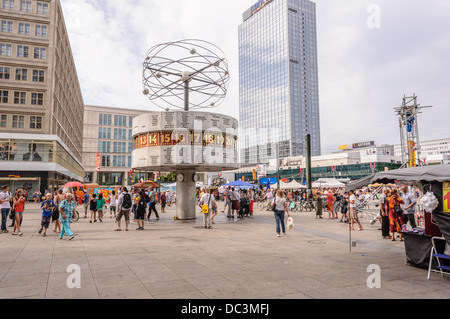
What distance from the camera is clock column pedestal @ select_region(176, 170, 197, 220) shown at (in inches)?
743

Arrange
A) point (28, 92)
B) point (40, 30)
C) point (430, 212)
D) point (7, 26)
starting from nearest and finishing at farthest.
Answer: point (430, 212) < point (7, 26) < point (28, 92) < point (40, 30)

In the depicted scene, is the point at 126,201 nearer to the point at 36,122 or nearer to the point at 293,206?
the point at 293,206

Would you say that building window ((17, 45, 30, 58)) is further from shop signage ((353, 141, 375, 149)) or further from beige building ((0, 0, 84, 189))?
shop signage ((353, 141, 375, 149))

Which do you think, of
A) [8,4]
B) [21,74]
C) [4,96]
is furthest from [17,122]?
[8,4]

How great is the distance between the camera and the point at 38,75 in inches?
1602

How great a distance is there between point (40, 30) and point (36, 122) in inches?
496

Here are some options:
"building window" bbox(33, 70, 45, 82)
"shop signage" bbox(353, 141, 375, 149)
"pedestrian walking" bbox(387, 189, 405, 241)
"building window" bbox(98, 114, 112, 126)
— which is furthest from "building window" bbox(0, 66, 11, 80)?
"shop signage" bbox(353, 141, 375, 149)

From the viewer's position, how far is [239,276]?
670cm

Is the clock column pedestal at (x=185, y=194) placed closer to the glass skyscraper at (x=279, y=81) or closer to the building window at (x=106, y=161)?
the building window at (x=106, y=161)

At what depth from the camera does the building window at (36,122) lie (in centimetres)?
4023

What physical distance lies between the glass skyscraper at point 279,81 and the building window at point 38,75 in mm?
116502

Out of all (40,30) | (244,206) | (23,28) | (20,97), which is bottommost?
(244,206)

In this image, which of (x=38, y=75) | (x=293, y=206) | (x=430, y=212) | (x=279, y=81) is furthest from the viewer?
(x=279, y=81)
